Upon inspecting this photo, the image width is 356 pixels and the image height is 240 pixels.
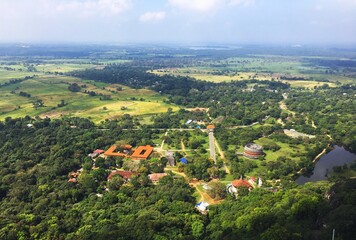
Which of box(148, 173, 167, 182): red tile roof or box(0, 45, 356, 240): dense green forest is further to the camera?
box(148, 173, 167, 182): red tile roof

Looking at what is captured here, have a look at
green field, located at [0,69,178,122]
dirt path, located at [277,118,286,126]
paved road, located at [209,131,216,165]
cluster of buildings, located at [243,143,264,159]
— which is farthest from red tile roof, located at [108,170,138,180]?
dirt path, located at [277,118,286,126]

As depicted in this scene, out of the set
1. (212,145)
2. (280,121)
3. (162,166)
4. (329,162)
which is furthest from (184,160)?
(280,121)

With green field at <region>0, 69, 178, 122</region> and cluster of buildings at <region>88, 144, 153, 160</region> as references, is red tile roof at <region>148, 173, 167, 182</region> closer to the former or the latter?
cluster of buildings at <region>88, 144, 153, 160</region>

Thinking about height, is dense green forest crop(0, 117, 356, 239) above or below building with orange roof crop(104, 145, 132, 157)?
above

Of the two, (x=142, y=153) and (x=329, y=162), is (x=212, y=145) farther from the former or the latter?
(x=329, y=162)

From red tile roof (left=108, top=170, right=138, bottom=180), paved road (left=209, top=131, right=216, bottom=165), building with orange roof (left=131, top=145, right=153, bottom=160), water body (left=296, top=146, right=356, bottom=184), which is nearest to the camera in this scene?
red tile roof (left=108, top=170, right=138, bottom=180)

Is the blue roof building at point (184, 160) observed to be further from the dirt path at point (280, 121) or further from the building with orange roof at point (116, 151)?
the dirt path at point (280, 121)
